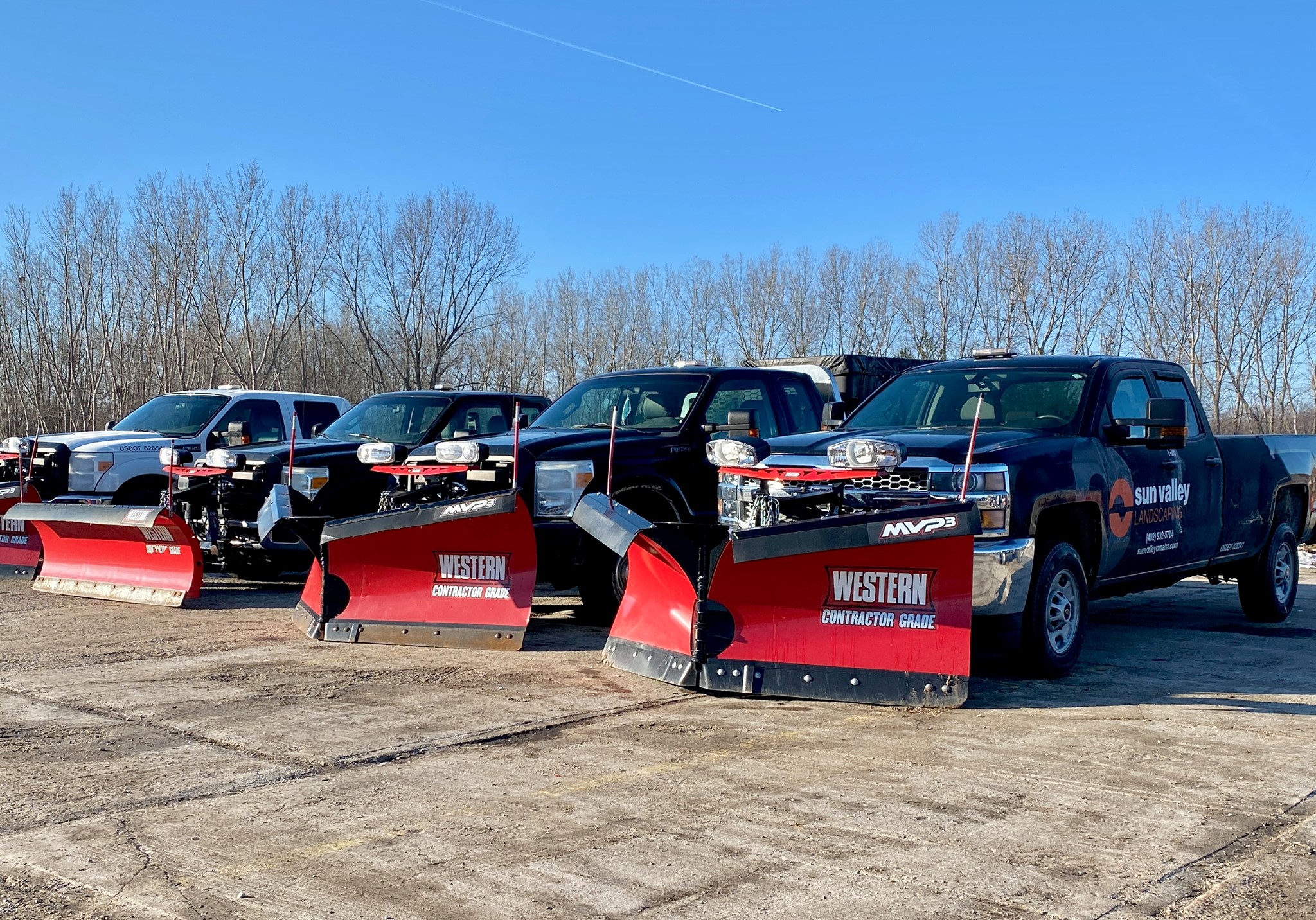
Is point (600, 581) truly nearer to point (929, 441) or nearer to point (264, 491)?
point (929, 441)

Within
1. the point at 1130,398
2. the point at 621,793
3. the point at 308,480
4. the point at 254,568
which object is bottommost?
the point at 621,793

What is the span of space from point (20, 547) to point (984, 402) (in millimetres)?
9197

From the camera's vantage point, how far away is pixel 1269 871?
3.73 metres

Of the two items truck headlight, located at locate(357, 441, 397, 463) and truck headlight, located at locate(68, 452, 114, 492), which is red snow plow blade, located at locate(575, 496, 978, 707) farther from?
truck headlight, located at locate(68, 452, 114, 492)

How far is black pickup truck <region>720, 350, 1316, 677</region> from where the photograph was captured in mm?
6445

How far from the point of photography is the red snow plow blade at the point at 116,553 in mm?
9781

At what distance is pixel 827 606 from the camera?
241 inches

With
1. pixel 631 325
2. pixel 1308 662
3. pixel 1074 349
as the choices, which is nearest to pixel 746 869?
pixel 1308 662

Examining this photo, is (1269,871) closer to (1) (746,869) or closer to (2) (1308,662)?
(1) (746,869)

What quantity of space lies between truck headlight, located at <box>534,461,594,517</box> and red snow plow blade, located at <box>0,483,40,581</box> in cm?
605

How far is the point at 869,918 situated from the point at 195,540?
785cm

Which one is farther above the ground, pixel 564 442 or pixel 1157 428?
pixel 1157 428

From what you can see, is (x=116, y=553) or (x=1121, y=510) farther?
(x=116, y=553)

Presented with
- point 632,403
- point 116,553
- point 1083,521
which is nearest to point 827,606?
point 1083,521
